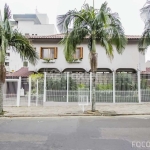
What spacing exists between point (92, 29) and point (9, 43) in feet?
16.1

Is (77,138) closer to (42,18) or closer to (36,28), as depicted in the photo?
(36,28)

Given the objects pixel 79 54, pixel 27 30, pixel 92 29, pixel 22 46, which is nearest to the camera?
pixel 22 46

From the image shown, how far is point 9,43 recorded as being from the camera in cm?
1253

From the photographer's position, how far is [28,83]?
54.7 ft

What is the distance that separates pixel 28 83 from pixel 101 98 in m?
5.73

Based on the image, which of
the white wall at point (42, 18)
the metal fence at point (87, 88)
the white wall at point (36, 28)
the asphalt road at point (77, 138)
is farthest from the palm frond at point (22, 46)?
the white wall at point (42, 18)

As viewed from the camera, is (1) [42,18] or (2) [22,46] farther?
(1) [42,18]

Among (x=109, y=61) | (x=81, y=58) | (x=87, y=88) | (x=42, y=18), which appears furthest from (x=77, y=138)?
(x=42, y=18)

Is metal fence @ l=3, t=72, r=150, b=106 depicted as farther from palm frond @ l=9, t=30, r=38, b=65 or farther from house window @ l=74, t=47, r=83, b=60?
house window @ l=74, t=47, r=83, b=60

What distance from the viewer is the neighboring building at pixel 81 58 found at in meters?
22.1

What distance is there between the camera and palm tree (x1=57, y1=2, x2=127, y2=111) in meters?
12.4

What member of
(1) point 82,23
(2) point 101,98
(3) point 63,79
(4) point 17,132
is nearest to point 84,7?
(1) point 82,23

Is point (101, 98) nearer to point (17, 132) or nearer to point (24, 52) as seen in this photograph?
point (24, 52)

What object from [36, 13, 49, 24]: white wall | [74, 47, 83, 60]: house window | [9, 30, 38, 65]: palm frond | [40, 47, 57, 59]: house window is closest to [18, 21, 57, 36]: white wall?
[36, 13, 49, 24]: white wall
